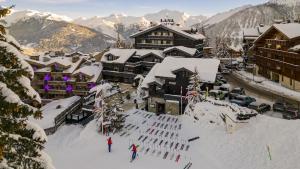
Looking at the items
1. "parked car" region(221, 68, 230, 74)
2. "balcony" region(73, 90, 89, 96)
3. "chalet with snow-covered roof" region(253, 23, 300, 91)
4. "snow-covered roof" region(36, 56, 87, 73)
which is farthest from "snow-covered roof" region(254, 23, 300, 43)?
"snow-covered roof" region(36, 56, 87, 73)

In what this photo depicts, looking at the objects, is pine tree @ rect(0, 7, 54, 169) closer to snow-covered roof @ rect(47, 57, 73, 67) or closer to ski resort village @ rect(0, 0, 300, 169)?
ski resort village @ rect(0, 0, 300, 169)

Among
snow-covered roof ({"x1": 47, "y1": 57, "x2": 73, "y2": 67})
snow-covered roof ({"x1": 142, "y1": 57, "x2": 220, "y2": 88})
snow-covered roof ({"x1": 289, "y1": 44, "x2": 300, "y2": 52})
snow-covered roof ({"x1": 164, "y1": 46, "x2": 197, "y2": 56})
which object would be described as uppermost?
snow-covered roof ({"x1": 164, "y1": 46, "x2": 197, "y2": 56})

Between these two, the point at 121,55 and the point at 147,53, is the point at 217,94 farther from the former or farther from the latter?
the point at 121,55

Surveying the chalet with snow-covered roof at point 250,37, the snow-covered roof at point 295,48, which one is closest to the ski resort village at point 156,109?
the snow-covered roof at point 295,48

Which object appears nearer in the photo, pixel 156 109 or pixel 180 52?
pixel 156 109

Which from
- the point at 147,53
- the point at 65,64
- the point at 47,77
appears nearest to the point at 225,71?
the point at 147,53

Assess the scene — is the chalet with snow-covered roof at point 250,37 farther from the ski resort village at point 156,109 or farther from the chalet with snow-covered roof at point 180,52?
the chalet with snow-covered roof at point 180,52
